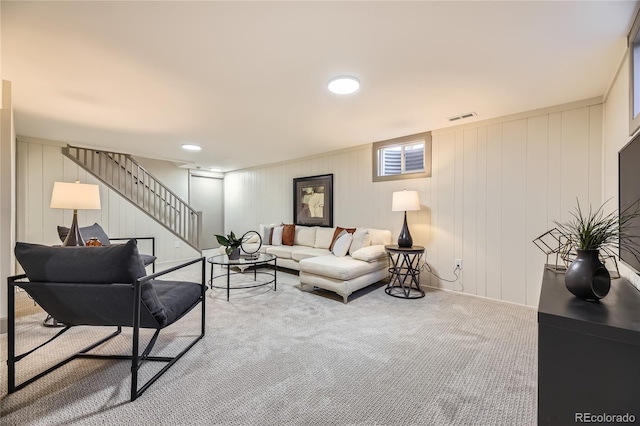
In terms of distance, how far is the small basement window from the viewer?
3.74 m

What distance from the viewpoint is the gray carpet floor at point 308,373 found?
4.66 feet

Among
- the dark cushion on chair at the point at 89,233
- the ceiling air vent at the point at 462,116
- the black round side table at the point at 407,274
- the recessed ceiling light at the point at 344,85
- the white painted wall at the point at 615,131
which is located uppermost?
the ceiling air vent at the point at 462,116

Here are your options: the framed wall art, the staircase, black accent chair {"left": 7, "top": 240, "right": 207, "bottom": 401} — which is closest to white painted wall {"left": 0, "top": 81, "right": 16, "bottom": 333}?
black accent chair {"left": 7, "top": 240, "right": 207, "bottom": 401}

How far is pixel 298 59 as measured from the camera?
1.91 metres

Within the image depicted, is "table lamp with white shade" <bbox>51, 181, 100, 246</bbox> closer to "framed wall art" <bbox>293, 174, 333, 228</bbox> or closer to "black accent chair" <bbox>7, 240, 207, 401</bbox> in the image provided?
"black accent chair" <bbox>7, 240, 207, 401</bbox>

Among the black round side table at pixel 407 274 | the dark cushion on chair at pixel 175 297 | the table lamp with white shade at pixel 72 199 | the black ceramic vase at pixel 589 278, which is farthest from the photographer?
the black round side table at pixel 407 274

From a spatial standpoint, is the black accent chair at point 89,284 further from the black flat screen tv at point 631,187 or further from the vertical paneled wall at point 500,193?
the vertical paneled wall at point 500,193

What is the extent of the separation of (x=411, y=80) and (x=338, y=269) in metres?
2.09

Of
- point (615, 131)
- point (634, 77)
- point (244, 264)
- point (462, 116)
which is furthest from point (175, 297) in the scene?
point (615, 131)

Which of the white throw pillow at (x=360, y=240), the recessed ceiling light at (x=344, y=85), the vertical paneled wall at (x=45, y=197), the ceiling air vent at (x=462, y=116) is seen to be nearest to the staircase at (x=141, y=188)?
the vertical paneled wall at (x=45, y=197)

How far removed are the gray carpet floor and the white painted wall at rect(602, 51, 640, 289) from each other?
1.05 metres

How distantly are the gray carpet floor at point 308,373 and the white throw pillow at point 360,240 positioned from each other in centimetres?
114

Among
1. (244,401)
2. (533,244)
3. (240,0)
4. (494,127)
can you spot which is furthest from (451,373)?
(494,127)

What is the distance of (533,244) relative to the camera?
2943 mm
